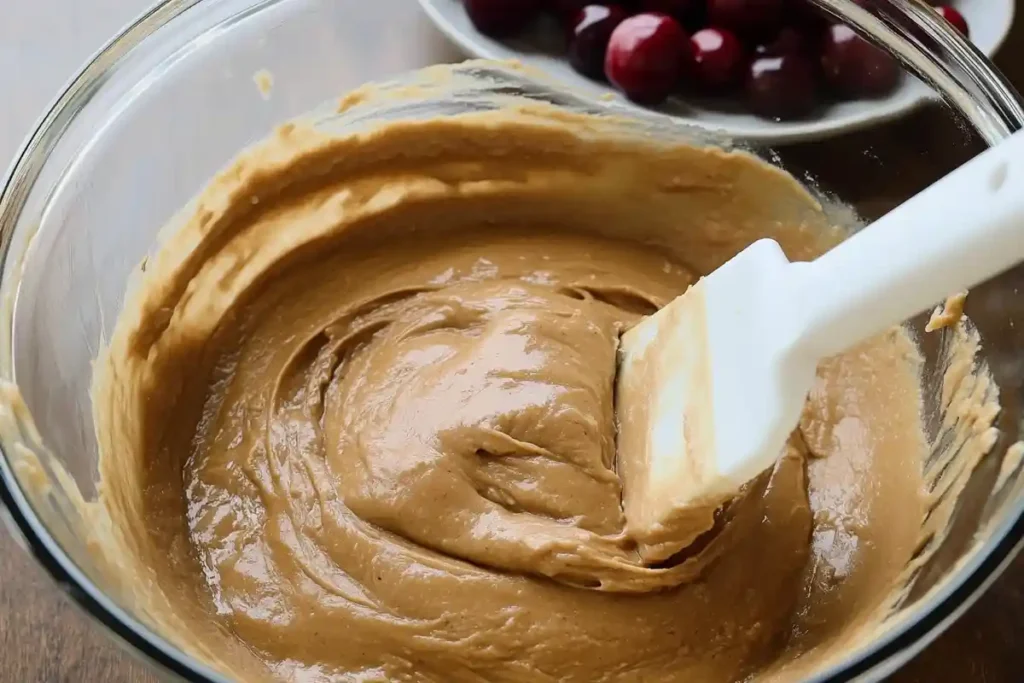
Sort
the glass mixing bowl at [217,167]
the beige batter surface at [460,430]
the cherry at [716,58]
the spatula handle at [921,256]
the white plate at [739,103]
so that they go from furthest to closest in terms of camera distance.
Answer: the cherry at [716,58] < the white plate at [739,103] < the beige batter surface at [460,430] < the glass mixing bowl at [217,167] < the spatula handle at [921,256]

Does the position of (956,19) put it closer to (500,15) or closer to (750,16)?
(750,16)

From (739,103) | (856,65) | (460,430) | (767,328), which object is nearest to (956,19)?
(856,65)

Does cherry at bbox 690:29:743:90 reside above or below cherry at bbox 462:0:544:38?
below

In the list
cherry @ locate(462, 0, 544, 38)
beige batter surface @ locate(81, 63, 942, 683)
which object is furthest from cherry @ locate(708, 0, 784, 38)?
cherry @ locate(462, 0, 544, 38)

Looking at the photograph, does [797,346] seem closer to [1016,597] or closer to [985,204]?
[985,204]

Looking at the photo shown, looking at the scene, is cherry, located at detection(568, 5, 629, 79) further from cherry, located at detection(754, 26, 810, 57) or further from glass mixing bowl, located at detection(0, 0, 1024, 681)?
cherry, located at detection(754, 26, 810, 57)

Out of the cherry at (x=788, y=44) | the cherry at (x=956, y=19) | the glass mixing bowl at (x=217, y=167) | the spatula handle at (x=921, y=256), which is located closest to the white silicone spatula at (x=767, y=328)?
the spatula handle at (x=921, y=256)

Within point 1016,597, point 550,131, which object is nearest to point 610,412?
point 550,131

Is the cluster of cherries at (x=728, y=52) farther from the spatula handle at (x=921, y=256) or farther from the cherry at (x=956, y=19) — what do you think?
the spatula handle at (x=921, y=256)
